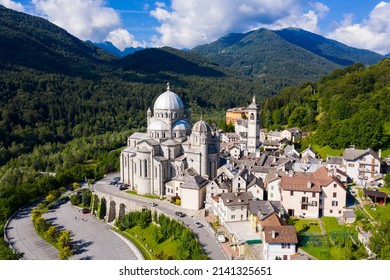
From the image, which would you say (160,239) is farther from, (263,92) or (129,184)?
(263,92)

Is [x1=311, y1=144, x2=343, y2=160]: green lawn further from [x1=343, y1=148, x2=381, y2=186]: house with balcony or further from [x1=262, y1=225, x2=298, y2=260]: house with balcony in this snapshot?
[x1=262, y1=225, x2=298, y2=260]: house with balcony

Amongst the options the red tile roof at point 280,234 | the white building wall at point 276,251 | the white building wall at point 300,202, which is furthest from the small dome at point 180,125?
the white building wall at point 276,251

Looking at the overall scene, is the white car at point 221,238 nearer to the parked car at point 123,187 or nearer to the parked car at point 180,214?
the parked car at point 180,214

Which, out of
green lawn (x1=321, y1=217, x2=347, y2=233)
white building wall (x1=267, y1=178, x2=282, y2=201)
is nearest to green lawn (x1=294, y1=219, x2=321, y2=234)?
green lawn (x1=321, y1=217, x2=347, y2=233)

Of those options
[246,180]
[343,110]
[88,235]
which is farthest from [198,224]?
[343,110]

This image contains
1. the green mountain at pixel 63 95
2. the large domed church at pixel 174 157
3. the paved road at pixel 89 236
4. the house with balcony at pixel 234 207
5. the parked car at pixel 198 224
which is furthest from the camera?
the green mountain at pixel 63 95

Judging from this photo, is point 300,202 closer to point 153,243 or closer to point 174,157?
point 153,243
